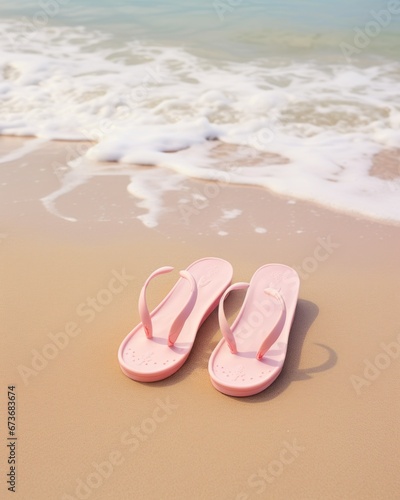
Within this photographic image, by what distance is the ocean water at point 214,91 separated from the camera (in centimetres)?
351

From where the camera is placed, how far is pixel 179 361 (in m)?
2.00

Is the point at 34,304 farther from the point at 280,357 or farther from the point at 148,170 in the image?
the point at 148,170

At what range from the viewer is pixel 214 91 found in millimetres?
4812

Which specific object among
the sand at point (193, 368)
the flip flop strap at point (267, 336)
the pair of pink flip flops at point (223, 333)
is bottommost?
the sand at point (193, 368)

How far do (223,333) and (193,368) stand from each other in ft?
0.57

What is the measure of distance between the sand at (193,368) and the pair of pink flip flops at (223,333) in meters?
0.05

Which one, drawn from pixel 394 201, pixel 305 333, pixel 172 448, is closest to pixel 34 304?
pixel 172 448

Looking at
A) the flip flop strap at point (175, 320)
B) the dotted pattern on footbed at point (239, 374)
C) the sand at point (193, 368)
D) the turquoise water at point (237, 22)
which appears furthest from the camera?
the turquoise water at point (237, 22)

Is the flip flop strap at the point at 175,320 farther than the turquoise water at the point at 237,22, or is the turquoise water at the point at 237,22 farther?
the turquoise water at the point at 237,22

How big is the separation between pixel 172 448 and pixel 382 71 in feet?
15.4

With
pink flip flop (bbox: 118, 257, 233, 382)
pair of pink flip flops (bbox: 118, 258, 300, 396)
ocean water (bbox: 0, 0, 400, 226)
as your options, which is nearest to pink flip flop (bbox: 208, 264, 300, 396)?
pair of pink flip flops (bbox: 118, 258, 300, 396)

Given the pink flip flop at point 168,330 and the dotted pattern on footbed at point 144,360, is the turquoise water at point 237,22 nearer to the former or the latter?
the pink flip flop at point 168,330

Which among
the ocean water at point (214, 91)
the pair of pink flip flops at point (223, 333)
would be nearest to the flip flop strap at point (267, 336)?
the pair of pink flip flops at point (223, 333)

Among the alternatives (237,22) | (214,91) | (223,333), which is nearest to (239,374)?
(223,333)
